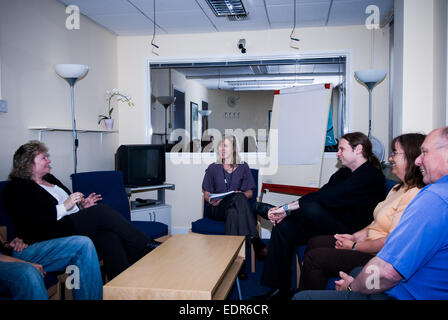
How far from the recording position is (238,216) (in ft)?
10.1

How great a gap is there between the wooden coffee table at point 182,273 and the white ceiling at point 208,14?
2.42 metres

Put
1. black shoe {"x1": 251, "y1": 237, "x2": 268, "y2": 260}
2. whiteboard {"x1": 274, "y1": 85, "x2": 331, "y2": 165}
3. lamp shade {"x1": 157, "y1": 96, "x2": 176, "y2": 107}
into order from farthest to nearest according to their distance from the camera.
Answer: lamp shade {"x1": 157, "y1": 96, "x2": 176, "y2": 107} < whiteboard {"x1": 274, "y1": 85, "x2": 331, "y2": 165} < black shoe {"x1": 251, "y1": 237, "x2": 268, "y2": 260}

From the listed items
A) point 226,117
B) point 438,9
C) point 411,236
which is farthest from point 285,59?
point 226,117

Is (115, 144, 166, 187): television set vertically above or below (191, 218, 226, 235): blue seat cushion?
above

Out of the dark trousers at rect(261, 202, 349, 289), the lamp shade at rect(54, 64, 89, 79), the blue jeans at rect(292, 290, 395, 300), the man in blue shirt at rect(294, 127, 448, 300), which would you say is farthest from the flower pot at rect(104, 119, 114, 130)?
the man in blue shirt at rect(294, 127, 448, 300)

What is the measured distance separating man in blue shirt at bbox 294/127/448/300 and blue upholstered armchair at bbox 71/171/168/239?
2.14 metres

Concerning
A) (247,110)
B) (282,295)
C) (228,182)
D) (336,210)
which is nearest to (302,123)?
(228,182)

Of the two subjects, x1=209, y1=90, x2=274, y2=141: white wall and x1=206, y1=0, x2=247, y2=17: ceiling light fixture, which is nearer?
x1=206, y1=0, x2=247, y2=17: ceiling light fixture

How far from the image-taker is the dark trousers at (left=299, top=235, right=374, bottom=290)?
186cm

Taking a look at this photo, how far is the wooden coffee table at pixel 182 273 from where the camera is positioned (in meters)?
1.67

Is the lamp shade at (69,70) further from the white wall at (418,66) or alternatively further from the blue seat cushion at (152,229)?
the white wall at (418,66)

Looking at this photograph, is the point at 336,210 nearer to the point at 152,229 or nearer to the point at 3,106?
the point at 152,229

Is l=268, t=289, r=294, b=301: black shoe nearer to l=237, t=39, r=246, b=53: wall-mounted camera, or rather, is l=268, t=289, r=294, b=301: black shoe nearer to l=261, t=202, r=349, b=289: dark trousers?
l=261, t=202, r=349, b=289: dark trousers

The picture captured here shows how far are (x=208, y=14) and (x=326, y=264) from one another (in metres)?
2.96
